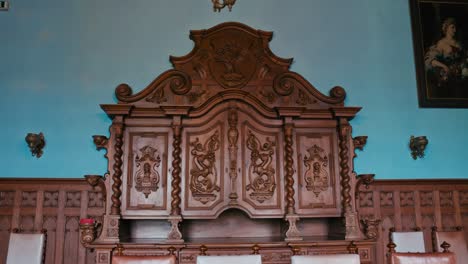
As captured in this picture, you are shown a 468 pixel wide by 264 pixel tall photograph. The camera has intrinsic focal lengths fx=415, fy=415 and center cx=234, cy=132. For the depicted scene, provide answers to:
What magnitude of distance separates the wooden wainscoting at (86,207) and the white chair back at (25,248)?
29 cm

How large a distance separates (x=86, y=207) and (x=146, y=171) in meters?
0.83

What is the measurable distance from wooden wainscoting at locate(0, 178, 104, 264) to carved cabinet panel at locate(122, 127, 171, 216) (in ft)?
1.51

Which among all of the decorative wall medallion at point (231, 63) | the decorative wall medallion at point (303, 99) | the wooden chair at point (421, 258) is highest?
the decorative wall medallion at point (231, 63)

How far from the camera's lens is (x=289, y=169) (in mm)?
4656

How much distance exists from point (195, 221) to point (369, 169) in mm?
2199

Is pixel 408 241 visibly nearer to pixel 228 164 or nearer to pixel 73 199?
pixel 228 164

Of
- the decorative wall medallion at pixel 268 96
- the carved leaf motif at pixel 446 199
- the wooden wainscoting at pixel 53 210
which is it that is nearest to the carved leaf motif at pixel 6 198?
the wooden wainscoting at pixel 53 210

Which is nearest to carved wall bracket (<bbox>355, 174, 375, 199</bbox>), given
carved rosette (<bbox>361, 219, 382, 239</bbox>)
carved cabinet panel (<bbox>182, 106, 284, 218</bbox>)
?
carved rosette (<bbox>361, 219, 382, 239</bbox>)

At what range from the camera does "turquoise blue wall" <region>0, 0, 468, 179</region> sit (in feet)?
16.0

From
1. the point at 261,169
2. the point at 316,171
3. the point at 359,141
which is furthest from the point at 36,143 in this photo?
the point at 359,141

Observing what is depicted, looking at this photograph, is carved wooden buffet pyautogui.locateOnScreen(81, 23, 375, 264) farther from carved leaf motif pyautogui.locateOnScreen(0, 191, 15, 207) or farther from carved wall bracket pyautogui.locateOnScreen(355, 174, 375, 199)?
carved leaf motif pyautogui.locateOnScreen(0, 191, 15, 207)

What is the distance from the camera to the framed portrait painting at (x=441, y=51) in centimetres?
538

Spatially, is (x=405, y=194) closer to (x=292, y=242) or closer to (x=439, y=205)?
(x=439, y=205)

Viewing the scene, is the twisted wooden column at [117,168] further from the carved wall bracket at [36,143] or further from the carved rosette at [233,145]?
the carved rosette at [233,145]
